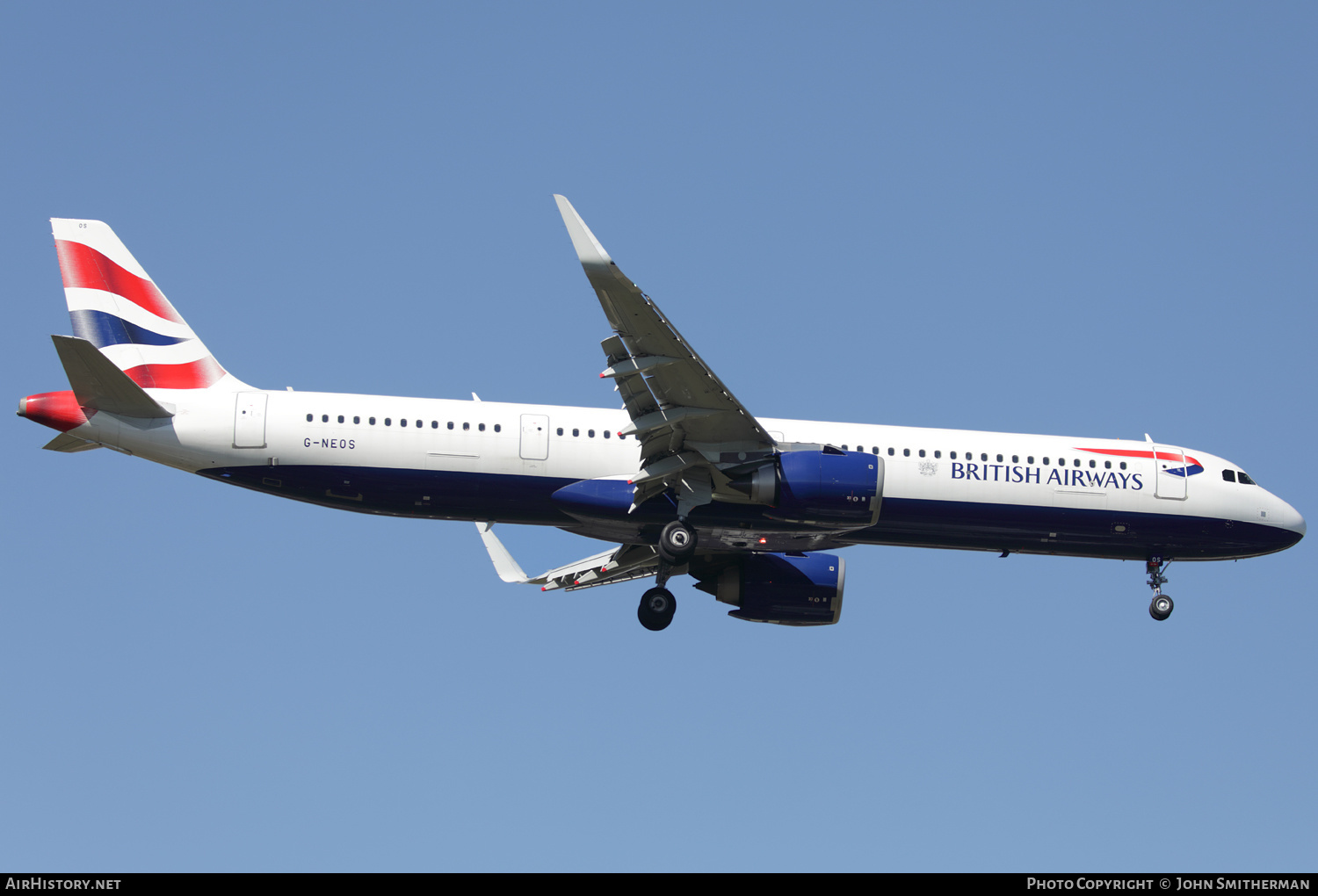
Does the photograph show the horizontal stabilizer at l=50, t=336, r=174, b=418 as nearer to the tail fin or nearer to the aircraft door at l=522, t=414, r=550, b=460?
the tail fin

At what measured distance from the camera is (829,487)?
27688 millimetres

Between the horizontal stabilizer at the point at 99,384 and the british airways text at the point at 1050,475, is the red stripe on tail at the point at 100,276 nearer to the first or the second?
the horizontal stabilizer at the point at 99,384

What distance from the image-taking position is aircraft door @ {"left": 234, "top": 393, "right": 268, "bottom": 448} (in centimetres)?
2875

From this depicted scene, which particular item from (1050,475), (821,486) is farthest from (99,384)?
(1050,475)

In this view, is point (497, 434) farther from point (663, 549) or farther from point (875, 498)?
point (875, 498)

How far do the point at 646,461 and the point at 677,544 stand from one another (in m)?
1.93

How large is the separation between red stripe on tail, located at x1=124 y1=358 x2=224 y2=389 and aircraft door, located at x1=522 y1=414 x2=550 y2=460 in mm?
7177

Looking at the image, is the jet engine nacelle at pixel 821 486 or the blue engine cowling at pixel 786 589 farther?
the blue engine cowling at pixel 786 589

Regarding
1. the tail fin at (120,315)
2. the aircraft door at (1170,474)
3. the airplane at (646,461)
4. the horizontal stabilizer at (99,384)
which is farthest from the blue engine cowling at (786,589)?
the horizontal stabilizer at (99,384)

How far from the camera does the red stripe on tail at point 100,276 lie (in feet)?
99.6

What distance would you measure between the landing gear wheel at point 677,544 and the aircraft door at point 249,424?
901cm
